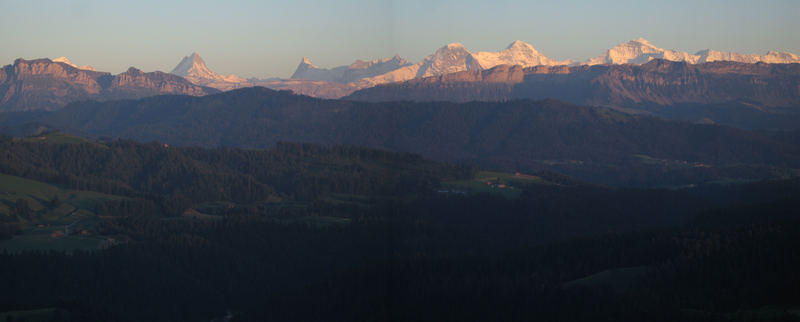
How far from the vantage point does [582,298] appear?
43.7m

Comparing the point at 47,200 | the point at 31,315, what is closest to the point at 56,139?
the point at 47,200

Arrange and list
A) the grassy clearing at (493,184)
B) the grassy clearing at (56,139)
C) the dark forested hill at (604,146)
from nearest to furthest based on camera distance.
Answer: the grassy clearing at (493,184), the grassy clearing at (56,139), the dark forested hill at (604,146)

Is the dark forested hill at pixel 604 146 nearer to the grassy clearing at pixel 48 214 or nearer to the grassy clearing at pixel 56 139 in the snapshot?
the grassy clearing at pixel 56 139

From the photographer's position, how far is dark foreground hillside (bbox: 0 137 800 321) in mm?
42344

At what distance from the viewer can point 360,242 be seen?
213ft

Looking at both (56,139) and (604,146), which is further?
(604,146)

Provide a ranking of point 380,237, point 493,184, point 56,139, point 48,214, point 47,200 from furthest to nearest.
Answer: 1. point 56,139
2. point 493,184
3. point 47,200
4. point 48,214
5. point 380,237

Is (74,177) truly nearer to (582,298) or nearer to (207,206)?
(207,206)

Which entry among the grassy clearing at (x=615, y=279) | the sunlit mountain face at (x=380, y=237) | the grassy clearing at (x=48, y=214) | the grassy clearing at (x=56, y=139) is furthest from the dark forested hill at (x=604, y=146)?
the grassy clearing at (x=615, y=279)

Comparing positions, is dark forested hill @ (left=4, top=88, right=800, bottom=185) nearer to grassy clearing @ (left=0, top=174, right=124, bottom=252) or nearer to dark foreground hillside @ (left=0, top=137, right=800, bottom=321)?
dark foreground hillside @ (left=0, top=137, right=800, bottom=321)

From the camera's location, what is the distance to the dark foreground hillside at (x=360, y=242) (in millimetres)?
42344

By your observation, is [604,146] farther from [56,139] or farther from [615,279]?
[615,279]

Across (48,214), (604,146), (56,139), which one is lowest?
(48,214)

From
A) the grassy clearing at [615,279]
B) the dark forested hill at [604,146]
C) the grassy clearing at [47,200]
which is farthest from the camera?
the dark forested hill at [604,146]
